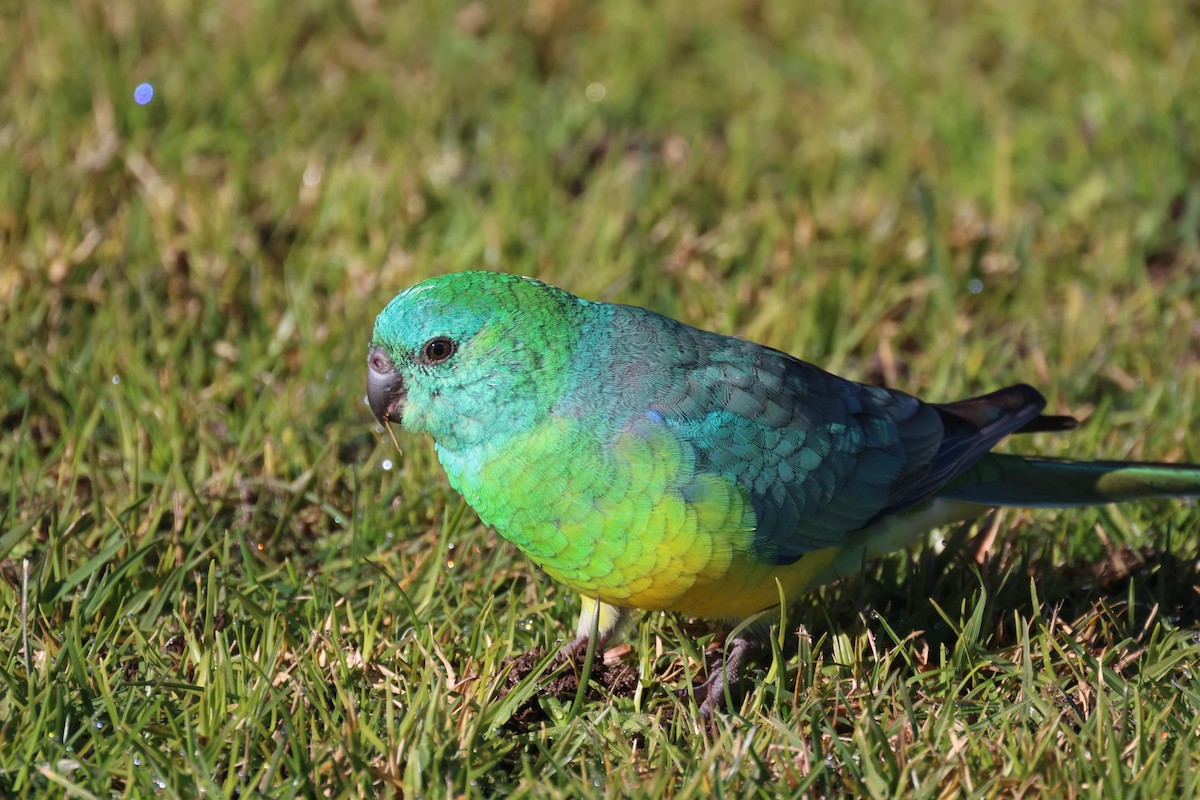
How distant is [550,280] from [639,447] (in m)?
1.92

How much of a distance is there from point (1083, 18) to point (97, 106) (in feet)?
14.8

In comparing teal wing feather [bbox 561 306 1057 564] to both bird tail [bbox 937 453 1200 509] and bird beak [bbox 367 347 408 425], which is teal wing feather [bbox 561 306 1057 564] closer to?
bird tail [bbox 937 453 1200 509]

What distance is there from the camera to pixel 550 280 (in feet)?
15.8

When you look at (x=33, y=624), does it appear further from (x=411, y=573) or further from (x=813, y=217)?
(x=813, y=217)

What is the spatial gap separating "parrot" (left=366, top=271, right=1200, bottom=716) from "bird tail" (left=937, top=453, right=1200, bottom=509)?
0.59 ft

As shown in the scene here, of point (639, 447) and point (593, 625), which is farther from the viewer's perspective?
point (593, 625)

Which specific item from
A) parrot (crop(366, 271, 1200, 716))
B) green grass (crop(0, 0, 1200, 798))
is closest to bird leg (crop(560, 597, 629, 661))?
parrot (crop(366, 271, 1200, 716))

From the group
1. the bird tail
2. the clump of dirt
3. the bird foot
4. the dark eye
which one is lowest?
the clump of dirt

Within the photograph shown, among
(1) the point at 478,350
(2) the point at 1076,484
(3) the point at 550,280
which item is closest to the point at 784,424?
(1) the point at 478,350

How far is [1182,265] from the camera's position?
16.9 ft

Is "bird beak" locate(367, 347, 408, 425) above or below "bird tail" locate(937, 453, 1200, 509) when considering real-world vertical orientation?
above

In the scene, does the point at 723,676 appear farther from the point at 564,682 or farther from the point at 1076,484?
the point at 1076,484

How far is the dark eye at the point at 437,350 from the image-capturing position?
304cm

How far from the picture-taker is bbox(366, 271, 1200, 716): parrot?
2.97m
